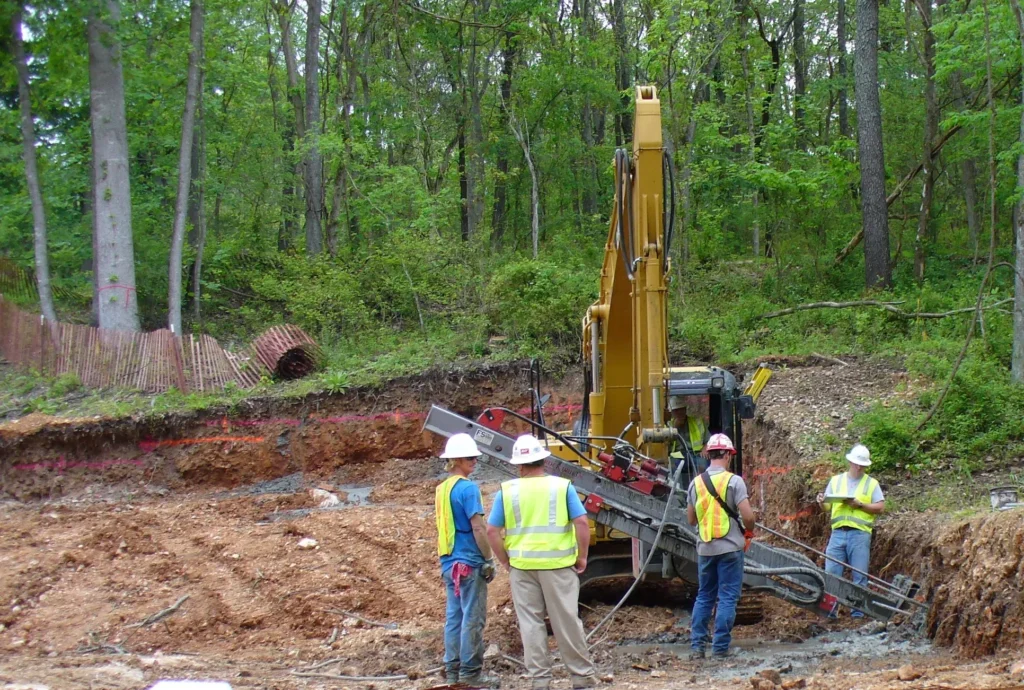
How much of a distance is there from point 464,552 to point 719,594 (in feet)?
7.20

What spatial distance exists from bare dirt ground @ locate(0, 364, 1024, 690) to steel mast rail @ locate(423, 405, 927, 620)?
34cm

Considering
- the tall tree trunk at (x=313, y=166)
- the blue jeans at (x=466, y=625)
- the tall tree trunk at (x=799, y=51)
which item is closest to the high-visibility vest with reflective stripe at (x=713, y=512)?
the blue jeans at (x=466, y=625)

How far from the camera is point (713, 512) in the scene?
7.71m

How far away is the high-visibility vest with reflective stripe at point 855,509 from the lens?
29.8 ft

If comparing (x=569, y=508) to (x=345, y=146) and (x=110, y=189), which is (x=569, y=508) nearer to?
(x=110, y=189)

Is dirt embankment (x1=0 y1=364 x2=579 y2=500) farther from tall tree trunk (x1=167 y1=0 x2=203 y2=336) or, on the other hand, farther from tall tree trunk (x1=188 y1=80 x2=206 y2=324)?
tall tree trunk (x1=188 y1=80 x2=206 y2=324)

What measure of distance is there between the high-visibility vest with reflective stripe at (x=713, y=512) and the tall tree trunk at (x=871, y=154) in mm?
13591

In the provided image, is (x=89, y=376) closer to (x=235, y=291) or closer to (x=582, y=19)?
(x=235, y=291)

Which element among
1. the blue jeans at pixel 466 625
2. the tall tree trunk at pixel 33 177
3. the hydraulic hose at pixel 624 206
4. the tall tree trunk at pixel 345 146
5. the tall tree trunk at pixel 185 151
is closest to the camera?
the blue jeans at pixel 466 625

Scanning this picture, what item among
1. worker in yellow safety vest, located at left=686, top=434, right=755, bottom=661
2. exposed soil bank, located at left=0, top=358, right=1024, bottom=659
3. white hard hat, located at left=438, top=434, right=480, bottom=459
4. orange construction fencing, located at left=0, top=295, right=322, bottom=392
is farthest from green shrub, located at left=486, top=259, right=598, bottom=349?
white hard hat, located at left=438, top=434, right=480, bottom=459

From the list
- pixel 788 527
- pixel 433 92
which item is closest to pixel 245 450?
pixel 788 527

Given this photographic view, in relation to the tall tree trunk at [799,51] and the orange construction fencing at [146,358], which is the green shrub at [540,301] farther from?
the tall tree trunk at [799,51]

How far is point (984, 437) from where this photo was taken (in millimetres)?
11055

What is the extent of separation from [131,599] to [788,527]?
25.8 ft
